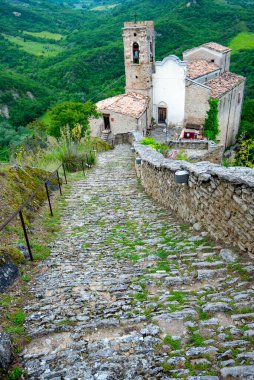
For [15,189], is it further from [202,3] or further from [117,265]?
[202,3]

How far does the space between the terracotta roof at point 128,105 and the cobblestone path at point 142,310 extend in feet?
61.8

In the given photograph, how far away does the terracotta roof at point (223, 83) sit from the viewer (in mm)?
26141

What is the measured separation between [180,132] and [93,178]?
16712mm

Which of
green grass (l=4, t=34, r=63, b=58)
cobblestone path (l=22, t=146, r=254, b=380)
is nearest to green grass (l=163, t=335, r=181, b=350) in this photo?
cobblestone path (l=22, t=146, r=254, b=380)

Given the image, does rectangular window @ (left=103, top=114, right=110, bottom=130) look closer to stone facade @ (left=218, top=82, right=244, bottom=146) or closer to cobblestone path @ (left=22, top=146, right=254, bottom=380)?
stone facade @ (left=218, top=82, right=244, bottom=146)

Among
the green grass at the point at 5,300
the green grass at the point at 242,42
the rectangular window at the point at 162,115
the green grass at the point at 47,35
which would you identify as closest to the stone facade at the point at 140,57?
the rectangular window at the point at 162,115

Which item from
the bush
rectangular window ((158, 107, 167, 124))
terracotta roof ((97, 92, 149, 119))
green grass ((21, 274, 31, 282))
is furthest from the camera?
rectangular window ((158, 107, 167, 124))

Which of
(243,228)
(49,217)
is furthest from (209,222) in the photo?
(49,217)

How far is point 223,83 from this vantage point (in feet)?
92.7

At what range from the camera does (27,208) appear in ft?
21.4

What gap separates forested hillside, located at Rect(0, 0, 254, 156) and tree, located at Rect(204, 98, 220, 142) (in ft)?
51.7

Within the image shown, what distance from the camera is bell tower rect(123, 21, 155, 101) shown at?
24875mm

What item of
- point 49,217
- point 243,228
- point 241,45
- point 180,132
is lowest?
point 180,132

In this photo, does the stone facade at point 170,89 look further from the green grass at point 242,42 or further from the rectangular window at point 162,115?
the green grass at point 242,42
